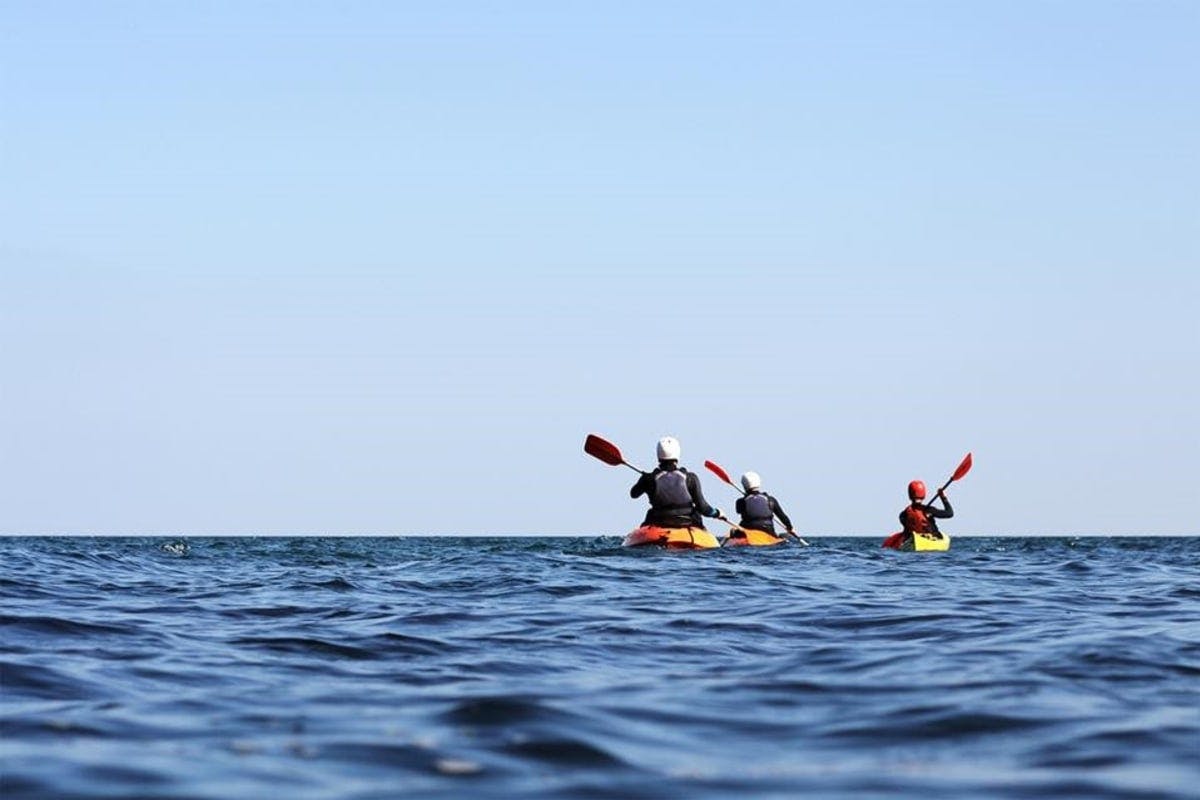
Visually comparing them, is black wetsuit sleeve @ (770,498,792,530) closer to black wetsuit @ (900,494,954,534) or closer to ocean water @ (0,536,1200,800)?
black wetsuit @ (900,494,954,534)

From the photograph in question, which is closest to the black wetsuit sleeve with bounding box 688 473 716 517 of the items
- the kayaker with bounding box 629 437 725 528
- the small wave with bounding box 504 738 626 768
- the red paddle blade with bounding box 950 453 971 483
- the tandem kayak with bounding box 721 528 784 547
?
the kayaker with bounding box 629 437 725 528

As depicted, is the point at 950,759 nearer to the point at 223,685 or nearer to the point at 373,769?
the point at 373,769

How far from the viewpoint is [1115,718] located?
195 inches

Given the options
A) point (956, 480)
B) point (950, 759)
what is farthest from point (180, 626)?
point (956, 480)

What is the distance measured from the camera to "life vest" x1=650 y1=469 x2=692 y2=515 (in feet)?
63.4

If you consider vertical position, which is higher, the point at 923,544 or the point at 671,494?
the point at 671,494

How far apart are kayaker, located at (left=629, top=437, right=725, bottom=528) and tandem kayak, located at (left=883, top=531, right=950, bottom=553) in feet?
13.7

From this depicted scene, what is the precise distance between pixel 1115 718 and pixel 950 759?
110cm

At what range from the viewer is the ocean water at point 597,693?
390cm

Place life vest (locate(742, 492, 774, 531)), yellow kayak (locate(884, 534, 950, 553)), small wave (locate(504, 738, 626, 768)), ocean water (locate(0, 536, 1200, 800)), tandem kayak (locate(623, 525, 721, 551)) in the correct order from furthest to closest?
life vest (locate(742, 492, 774, 531)) → yellow kayak (locate(884, 534, 950, 553)) → tandem kayak (locate(623, 525, 721, 551)) → small wave (locate(504, 738, 626, 768)) → ocean water (locate(0, 536, 1200, 800))

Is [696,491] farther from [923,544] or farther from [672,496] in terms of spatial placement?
[923,544]

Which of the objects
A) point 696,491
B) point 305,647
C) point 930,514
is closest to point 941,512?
point 930,514

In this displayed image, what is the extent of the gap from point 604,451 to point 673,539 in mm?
3060

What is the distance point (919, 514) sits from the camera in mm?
22109
